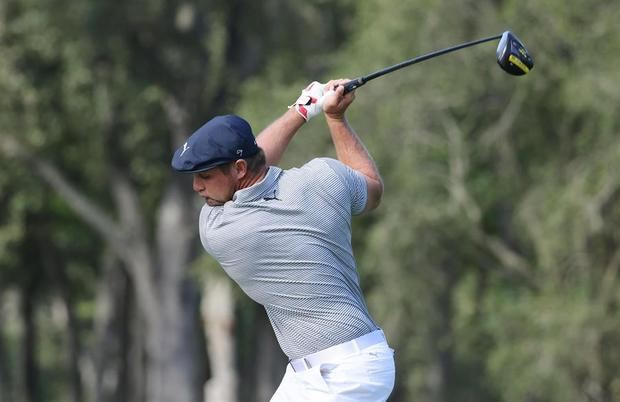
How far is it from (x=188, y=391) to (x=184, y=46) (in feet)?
20.8

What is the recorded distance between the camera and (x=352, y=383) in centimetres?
570

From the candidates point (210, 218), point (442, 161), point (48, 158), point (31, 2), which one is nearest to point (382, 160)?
point (442, 161)

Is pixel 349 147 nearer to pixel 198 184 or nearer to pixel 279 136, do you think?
pixel 279 136

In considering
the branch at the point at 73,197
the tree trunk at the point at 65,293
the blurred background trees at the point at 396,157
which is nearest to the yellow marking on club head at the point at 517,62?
the blurred background trees at the point at 396,157

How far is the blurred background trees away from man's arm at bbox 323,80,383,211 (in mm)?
12046

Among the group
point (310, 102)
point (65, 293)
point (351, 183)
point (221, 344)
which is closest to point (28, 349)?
point (65, 293)

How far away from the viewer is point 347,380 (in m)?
5.70

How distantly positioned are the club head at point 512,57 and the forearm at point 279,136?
107cm

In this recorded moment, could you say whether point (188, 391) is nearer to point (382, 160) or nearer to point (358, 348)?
point (382, 160)

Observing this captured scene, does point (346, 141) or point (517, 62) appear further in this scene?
point (517, 62)

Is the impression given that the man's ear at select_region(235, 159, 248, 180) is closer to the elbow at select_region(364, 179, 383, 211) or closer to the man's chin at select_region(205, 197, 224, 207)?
the man's chin at select_region(205, 197, 224, 207)

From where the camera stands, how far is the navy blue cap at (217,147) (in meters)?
5.66

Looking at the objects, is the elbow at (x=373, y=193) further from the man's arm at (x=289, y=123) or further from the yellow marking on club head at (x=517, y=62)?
the yellow marking on club head at (x=517, y=62)

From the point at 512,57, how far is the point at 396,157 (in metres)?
12.7
